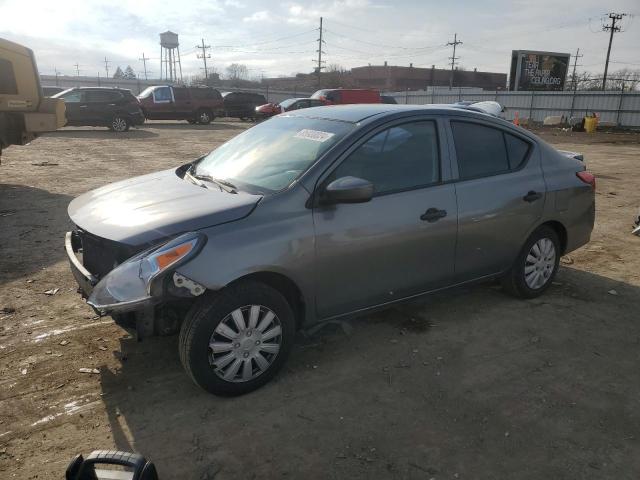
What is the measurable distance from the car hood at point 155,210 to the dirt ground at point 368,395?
0.99 m

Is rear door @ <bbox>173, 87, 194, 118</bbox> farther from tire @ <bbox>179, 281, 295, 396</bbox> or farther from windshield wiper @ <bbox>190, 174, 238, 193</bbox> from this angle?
tire @ <bbox>179, 281, 295, 396</bbox>

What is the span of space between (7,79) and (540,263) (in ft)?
29.2

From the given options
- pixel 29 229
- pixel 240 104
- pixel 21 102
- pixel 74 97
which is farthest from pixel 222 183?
pixel 240 104

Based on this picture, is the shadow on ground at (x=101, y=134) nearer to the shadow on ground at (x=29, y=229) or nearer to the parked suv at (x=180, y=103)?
the parked suv at (x=180, y=103)

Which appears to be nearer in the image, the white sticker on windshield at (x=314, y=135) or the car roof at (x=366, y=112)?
the white sticker on windshield at (x=314, y=135)

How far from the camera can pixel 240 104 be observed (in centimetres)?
3062

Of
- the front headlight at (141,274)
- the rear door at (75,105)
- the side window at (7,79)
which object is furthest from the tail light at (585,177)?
the rear door at (75,105)

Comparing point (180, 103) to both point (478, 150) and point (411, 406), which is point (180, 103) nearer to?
point (478, 150)

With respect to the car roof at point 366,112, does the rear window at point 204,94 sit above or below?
above

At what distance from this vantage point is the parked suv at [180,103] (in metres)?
25.5

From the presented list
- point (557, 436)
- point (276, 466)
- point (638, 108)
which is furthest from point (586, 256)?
point (638, 108)

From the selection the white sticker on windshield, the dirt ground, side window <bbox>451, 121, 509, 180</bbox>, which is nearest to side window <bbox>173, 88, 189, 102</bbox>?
the dirt ground

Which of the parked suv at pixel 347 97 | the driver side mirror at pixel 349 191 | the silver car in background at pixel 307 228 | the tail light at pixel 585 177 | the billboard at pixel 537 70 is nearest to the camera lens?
the silver car in background at pixel 307 228

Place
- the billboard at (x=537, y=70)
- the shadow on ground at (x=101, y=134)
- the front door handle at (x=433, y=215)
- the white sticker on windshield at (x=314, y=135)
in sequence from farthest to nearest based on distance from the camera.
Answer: the billboard at (x=537, y=70), the shadow on ground at (x=101, y=134), the front door handle at (x=433, y=215), the white sticker on windshield at (x=314, y=135)
